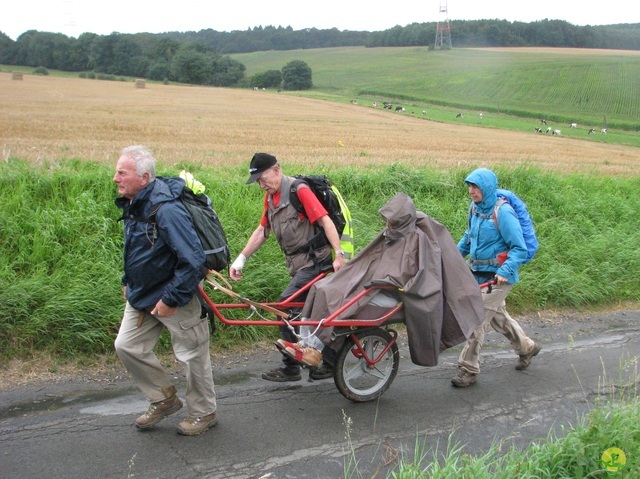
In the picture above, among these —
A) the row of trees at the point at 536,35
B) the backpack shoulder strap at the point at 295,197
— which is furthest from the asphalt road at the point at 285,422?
the row of trees at the point at 536,35

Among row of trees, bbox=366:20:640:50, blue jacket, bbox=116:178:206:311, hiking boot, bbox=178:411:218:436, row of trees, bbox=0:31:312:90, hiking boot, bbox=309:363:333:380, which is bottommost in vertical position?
hiking boot, bbox=309:363:333:380

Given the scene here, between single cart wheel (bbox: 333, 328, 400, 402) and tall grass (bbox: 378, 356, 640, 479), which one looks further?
single cart wheel (bbox: 333, 328, 400, 402)

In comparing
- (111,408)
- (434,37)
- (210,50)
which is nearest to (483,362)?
(111,408)

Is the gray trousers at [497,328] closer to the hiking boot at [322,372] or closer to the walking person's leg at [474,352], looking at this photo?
the walking person's leg at [474,352]

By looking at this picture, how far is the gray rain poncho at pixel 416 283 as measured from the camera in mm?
4555

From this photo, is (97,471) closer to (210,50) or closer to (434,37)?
(210,50)

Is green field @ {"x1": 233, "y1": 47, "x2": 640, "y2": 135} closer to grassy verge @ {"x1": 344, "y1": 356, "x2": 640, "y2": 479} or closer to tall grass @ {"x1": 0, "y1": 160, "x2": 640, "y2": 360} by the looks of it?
tall grass @ {"x1": 0, "y1": 160, "x2": 640, "y2": 360}

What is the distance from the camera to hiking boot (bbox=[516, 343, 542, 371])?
5.76m

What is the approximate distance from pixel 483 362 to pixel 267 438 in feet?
8.59

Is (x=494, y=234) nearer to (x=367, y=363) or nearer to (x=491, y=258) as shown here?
(x=491, y=258)

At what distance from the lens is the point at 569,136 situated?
40.4m

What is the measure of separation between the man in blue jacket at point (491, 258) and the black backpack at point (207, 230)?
2286 millimetres

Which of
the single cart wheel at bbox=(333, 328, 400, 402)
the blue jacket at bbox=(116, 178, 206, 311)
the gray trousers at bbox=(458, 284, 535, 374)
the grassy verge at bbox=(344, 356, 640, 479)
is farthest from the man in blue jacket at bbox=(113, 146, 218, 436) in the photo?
the gray trousers at bbox=(458, 284, 535, 374)

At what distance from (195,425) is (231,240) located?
3.32 metres
